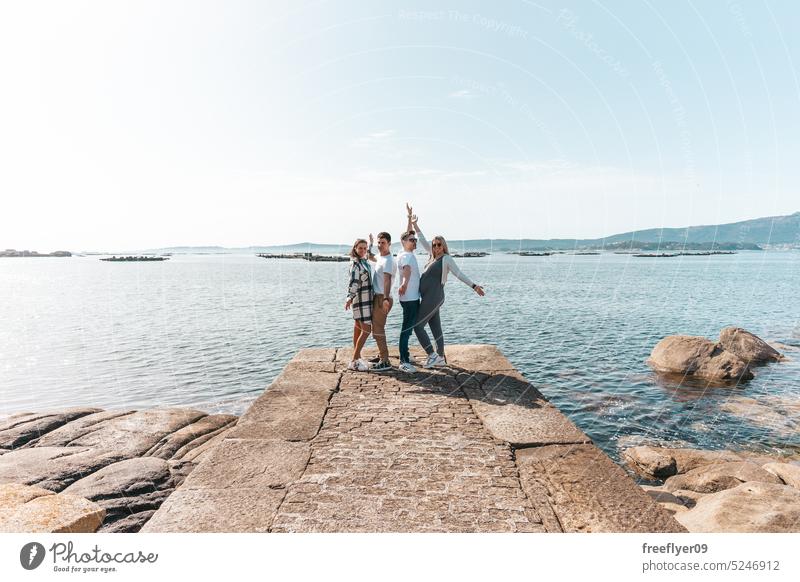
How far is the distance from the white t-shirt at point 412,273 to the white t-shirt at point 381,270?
149mm

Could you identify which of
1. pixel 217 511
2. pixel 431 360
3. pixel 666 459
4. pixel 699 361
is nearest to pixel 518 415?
pixel 431 360

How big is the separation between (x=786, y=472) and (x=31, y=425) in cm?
1410

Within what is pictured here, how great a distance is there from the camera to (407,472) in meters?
4.48

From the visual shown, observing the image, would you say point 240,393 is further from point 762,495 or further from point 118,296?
point 118,296

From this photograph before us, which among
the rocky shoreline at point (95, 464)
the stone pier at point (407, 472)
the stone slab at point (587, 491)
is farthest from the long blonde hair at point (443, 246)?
the rocky shoreline at point (95, 464)

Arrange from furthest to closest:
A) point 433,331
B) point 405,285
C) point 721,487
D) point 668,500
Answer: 1. point 433,331
2. point 405,285
3. point 721,487
4. point 668,500

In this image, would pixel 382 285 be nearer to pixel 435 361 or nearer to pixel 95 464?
pixel 435 361

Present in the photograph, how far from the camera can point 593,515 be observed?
12.5 ft

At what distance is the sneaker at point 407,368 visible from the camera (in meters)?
8.17

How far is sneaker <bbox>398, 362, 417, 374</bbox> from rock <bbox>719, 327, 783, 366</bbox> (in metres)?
15.4

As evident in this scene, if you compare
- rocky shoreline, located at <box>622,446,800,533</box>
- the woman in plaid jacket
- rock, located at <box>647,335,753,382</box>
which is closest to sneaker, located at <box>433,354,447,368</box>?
the woman in plaid jacket

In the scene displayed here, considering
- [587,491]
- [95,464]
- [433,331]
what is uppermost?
[433,331]
